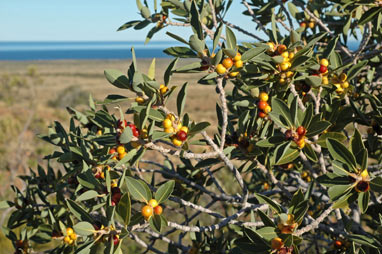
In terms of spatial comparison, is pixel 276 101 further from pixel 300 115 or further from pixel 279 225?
pixel 279 225

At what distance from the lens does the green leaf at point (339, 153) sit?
1.32 metres

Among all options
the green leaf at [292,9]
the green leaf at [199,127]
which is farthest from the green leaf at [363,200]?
the green leaf at [292,9]

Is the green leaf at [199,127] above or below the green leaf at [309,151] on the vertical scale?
above

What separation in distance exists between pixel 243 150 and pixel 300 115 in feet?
1.18

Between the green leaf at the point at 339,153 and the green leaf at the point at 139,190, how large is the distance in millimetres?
701

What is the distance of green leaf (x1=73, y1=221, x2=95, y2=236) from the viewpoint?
1.25 m

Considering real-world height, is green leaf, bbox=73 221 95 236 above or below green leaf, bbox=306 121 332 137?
below

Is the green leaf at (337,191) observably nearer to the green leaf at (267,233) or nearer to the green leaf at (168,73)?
the green leaf at (267,233)

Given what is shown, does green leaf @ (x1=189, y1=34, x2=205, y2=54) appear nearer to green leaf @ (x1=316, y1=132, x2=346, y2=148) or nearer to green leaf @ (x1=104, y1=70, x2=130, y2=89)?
green leaf @ (x1=104, y1=70, x2=130, y2=89)

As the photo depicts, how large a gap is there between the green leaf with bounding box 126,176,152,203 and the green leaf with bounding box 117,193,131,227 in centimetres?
5

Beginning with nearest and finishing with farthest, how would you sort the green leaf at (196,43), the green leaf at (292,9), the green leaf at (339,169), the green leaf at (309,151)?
the green leaf at (196,43), the green leaf at (339,169), the green leaf at (309,151), the green leaf at (292,9)

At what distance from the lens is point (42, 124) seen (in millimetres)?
12078

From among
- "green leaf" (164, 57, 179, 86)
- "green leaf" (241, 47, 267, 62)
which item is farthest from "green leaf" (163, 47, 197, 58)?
"green leaf" (241, 47, 267, 62)

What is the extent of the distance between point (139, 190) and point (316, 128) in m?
0.72
